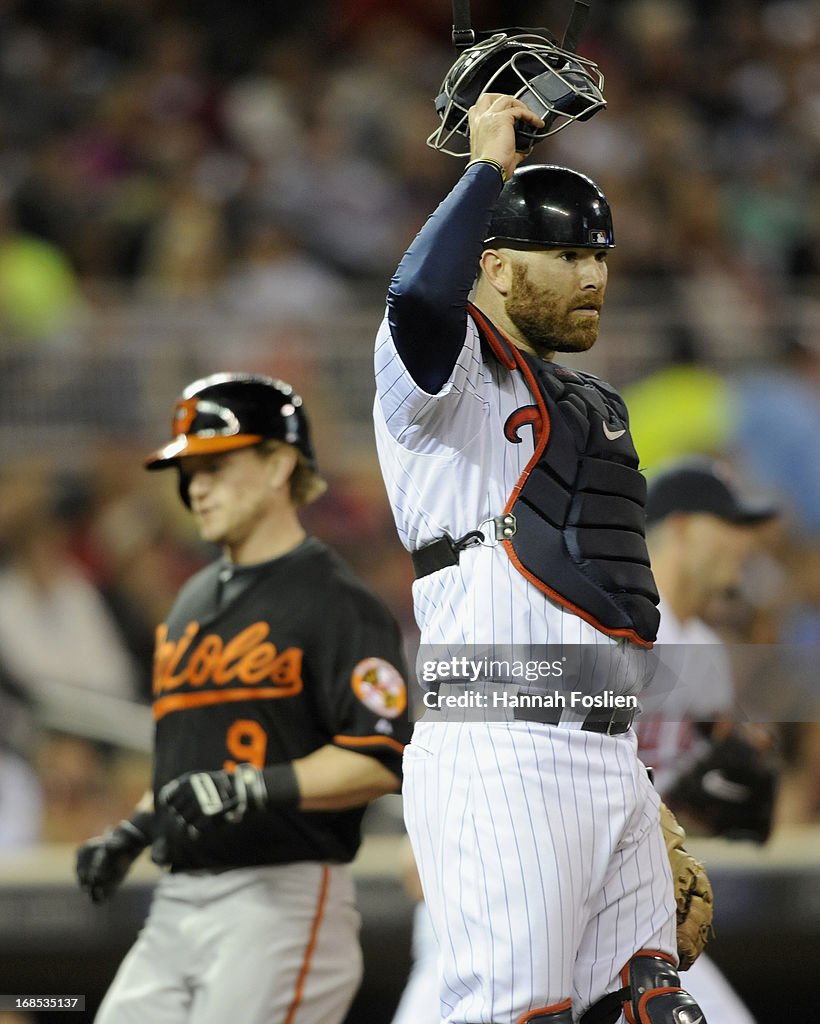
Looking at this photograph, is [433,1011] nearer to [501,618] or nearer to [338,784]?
[338,784]

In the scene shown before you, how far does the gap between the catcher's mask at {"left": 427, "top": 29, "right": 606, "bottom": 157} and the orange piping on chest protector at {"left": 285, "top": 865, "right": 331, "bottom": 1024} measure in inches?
66.7

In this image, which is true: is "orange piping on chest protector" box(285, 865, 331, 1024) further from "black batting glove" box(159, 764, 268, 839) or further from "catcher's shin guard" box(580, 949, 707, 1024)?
"catcher's shin guard" box(580, 949, 707, 1024)

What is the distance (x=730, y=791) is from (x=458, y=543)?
5.63 ft

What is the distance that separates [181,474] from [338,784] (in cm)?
91

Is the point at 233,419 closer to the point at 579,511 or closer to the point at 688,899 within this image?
the point at 579,511

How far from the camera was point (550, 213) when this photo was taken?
284cm

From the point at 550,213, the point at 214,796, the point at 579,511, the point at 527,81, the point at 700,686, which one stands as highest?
the point at 527,81

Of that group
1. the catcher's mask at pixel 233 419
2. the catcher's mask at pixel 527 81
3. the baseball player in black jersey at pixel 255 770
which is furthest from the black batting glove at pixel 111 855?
the catcher's mask at pixel 527 81

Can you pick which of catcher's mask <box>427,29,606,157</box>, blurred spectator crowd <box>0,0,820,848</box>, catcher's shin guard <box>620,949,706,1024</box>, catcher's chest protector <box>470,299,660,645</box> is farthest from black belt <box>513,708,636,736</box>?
blurred spectator crowd <box>0,0,820,848</box>

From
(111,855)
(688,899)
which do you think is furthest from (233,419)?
(688,899)

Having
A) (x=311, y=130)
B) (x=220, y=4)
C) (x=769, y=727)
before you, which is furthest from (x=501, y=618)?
(x=220, y=4)

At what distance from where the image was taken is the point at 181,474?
12.8ft

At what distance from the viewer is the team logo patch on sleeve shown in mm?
3566

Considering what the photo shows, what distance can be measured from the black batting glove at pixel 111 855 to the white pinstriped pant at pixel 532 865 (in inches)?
48.0
